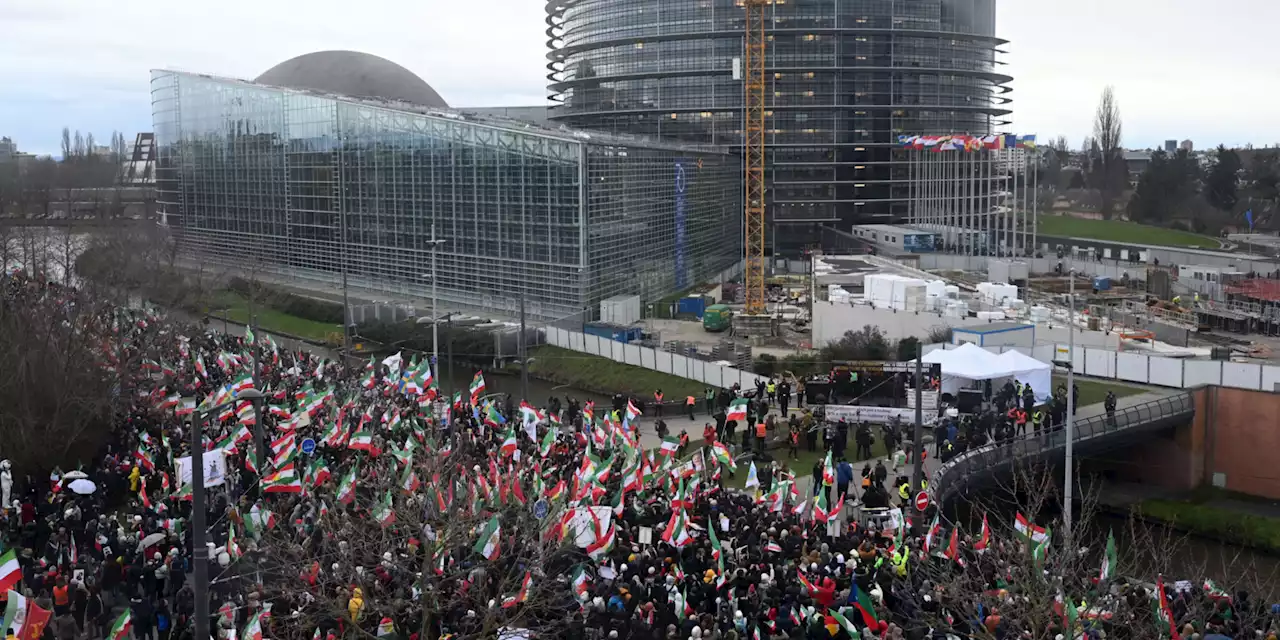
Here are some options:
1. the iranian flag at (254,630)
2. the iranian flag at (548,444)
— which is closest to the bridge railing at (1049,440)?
the iranian flag at (548,444)

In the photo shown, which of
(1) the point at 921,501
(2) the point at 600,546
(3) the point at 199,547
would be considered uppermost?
(3) the point at 199,547

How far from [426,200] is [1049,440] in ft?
129

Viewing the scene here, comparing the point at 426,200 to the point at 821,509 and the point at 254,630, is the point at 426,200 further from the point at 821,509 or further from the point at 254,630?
the point at 254,630

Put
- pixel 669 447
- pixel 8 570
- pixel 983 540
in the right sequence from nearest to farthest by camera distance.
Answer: pixel 8 570 < pixel 983 540 < pixel 669 447

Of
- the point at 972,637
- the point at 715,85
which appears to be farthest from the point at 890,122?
the point at 972,637

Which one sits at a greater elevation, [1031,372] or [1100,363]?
[1031,372]

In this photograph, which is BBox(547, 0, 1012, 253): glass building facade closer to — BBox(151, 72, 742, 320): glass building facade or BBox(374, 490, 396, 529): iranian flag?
BBox(151, 72, 742, 320): glass building facade

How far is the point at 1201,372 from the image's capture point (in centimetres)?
3728

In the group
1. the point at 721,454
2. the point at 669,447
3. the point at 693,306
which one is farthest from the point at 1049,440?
the point at 693,306

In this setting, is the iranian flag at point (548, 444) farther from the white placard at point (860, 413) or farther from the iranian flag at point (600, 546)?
the white placard at point (860, 413)

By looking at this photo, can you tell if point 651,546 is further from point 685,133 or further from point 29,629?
point 685,133

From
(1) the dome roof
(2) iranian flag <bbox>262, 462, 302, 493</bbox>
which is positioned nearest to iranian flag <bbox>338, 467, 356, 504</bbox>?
(2) iranian flag <bbox>262, 462, 302, 493</bbox>

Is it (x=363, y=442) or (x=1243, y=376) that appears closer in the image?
(x=363, y=442)

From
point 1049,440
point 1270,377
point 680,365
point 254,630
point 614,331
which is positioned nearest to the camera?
point 254,630
